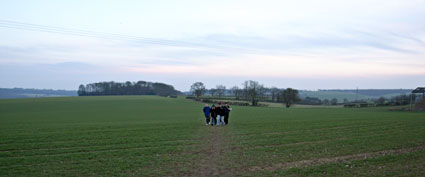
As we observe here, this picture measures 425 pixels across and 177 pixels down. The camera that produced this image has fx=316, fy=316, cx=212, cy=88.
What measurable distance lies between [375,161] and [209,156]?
19.3ft

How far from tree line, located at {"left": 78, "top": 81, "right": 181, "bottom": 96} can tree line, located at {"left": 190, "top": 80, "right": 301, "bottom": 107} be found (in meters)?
34.9

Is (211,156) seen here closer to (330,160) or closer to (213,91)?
(330,160)

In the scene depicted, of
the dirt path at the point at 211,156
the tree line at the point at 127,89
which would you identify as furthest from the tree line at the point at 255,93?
the dirt path at the point at 211,156

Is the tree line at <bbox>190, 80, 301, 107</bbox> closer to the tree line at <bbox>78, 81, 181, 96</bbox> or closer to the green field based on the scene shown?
the tree line at <bbox>78, 81, 181, 96</bbox>

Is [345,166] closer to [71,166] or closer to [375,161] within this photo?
[375,161]

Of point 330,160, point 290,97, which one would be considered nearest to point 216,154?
point 330,160

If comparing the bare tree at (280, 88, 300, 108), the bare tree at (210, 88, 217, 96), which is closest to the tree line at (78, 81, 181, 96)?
→ the bare tree at (210, 88, 217, 96)

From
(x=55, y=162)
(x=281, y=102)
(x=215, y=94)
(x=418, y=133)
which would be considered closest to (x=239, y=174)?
(x=55, y=162)

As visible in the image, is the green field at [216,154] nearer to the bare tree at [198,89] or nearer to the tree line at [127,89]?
the bare tree at [198,89]

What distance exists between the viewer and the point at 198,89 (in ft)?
387

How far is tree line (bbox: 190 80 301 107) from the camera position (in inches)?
3580

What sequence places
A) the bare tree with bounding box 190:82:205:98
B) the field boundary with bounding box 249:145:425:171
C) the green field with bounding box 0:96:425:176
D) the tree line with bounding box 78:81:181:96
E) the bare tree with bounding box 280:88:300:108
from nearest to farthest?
the green field with bounding box 0:96:425:176 → the field boundary with bounding box 249:145:425:171 → the bare tree with bounding box 280:88:300:108 → the bare tree with bounding box 190:82:205:98 → the tree line with bounding box 78:81:181:96

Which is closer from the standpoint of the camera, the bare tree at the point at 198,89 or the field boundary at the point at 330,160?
the field boundary at the point at 330,160

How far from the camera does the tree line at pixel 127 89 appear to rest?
500ft
